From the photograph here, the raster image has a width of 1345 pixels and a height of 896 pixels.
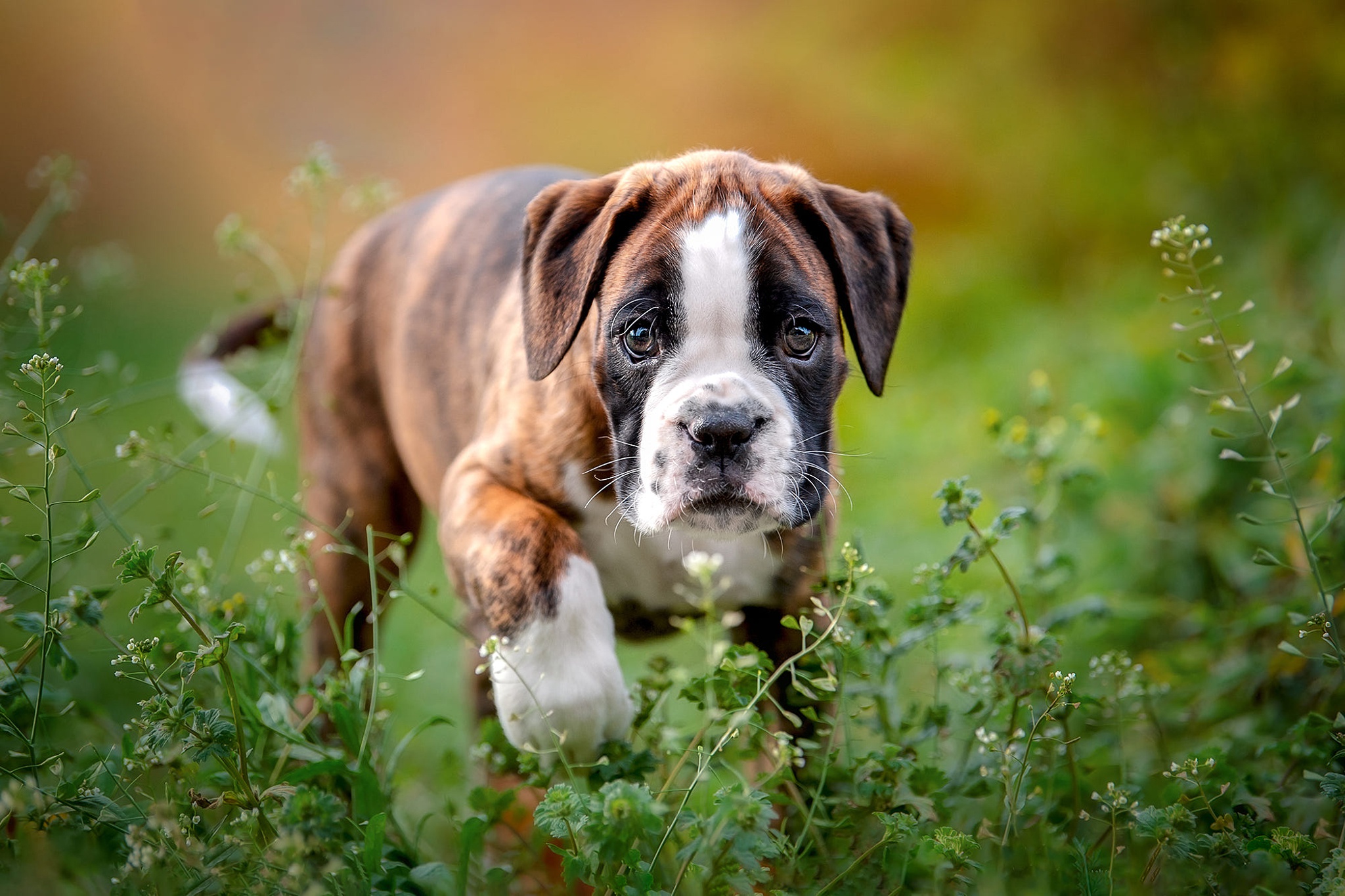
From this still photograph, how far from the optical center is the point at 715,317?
2.70 meters

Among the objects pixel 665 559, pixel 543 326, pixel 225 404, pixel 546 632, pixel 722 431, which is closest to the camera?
pixel 722 431

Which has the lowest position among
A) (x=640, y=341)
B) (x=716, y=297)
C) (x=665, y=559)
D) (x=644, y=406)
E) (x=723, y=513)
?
(x=665, y=559)

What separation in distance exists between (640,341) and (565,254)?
0.35 meters

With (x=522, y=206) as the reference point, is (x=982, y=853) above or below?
below

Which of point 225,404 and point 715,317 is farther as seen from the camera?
point 225,404

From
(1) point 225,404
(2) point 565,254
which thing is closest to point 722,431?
(2) point 565,254

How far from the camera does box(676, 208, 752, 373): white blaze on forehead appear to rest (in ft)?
8.82

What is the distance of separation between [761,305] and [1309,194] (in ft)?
16.5

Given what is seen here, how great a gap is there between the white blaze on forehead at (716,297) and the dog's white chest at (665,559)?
55 cm

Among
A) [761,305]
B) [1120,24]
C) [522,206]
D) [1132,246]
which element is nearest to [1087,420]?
[761,305]

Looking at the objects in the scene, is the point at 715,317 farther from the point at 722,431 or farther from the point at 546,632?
the point at 546,632

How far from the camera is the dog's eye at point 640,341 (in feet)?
9.04

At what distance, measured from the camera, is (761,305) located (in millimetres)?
2721

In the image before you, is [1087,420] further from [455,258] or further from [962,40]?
[962,40]
